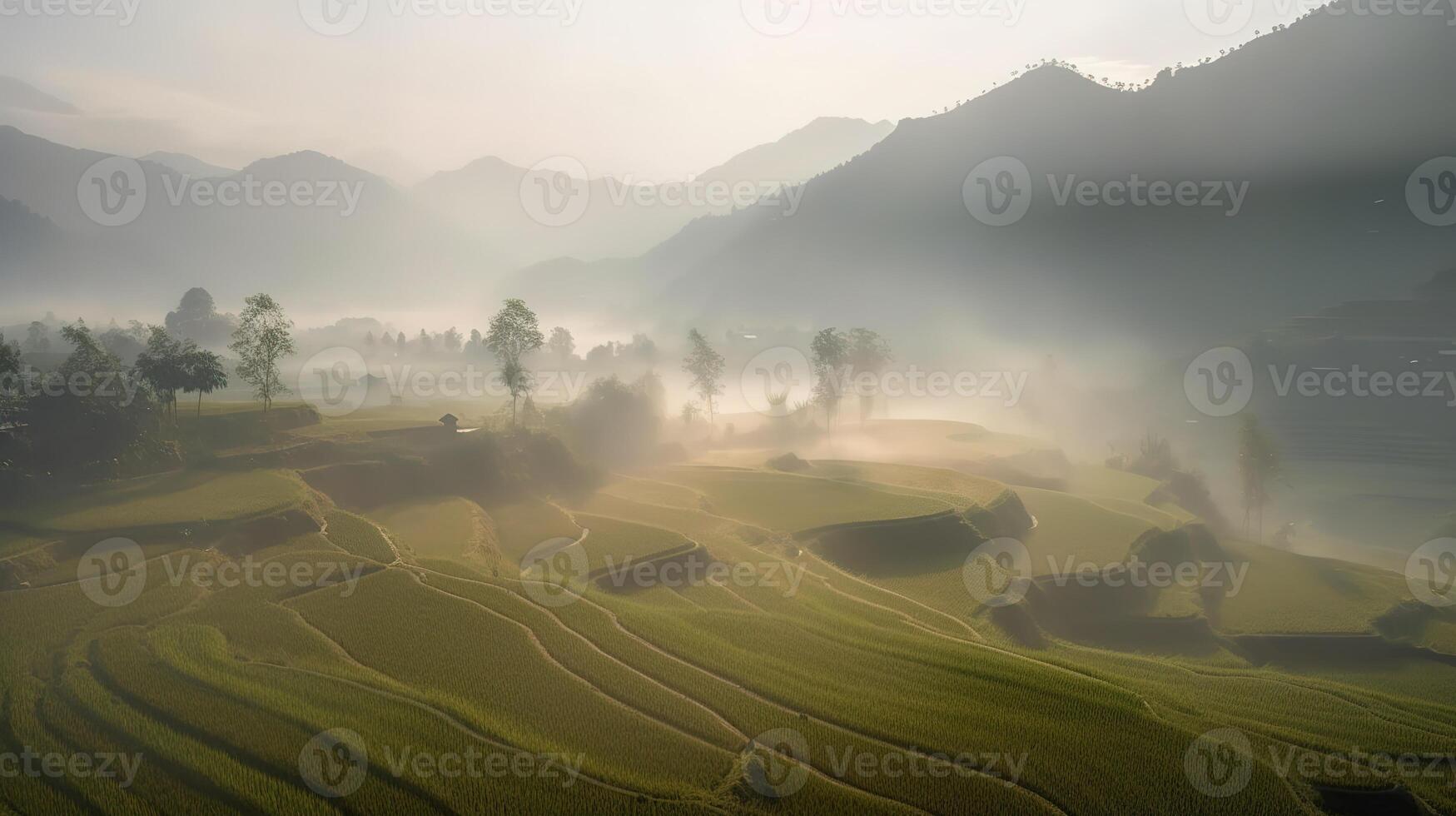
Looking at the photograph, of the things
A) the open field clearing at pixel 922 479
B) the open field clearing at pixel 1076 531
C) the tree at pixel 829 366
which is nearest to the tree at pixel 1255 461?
the open field clearing at pixel 1076 531

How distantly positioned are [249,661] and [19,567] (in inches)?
674

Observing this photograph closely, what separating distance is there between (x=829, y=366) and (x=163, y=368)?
8475 centimetres

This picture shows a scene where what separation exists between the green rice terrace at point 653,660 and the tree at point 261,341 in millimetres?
8183

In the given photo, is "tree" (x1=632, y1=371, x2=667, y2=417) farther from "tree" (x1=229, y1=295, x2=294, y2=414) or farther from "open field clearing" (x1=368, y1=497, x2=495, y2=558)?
"tree" (x1=229, y1=295, x2=294, y2=414)

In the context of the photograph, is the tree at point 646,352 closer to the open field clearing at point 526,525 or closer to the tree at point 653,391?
the tree at point 653,391

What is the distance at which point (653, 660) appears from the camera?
31094 millimetres

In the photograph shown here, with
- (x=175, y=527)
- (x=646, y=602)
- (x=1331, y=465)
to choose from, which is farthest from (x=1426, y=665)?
(x=1331, y=465)

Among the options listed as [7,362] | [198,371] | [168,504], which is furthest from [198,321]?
[168,504]

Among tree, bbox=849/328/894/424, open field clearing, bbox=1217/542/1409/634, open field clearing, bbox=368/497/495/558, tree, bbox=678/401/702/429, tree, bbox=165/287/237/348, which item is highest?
tree, bbox=165/287/237/348

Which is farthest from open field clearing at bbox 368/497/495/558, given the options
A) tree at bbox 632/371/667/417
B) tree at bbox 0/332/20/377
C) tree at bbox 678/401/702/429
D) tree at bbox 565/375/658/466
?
tree at bbox 678/401/702/429

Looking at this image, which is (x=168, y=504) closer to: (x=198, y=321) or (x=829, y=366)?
(x=829, y=366)

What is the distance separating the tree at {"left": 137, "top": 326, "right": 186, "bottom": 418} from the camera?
55.3m

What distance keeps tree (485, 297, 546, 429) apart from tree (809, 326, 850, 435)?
4577cm

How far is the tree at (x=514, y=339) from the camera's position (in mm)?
75500
